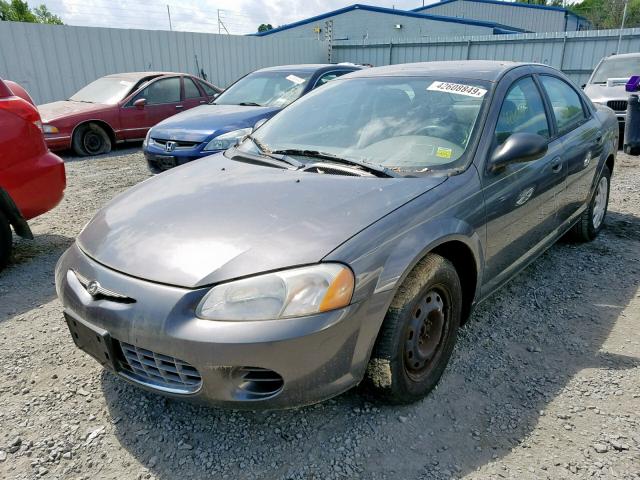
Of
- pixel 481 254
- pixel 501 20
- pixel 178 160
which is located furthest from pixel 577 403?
pixel 501 20

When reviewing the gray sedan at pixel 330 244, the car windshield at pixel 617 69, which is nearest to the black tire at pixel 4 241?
the gray sedan at pixel 330 244

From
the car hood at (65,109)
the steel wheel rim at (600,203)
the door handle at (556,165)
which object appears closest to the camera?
the door handle at (556,165)

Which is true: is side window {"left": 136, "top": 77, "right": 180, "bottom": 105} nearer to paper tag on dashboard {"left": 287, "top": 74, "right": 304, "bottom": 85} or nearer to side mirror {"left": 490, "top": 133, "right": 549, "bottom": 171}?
paper tag on dashboard {"left": 287, "top": 74, "right": 304, "bottom": 85}

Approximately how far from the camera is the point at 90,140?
8711mm

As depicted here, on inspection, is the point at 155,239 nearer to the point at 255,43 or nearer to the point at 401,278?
the point at 401,278

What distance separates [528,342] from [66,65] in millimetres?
12458

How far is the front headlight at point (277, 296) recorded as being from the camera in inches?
69.8

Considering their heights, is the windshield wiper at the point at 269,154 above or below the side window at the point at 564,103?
below

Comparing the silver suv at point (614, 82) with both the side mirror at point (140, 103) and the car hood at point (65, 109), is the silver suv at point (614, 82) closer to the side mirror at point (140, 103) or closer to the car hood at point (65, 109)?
the side mirror at point (140, 103)

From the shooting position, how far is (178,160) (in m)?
5.83

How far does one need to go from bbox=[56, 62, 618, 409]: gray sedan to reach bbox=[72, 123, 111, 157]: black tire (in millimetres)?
6500

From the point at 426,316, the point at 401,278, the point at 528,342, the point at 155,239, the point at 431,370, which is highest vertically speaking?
the point at 155,239

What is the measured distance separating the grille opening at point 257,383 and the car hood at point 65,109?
26.1 feet

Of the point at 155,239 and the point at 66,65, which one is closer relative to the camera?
the point at 155,239
